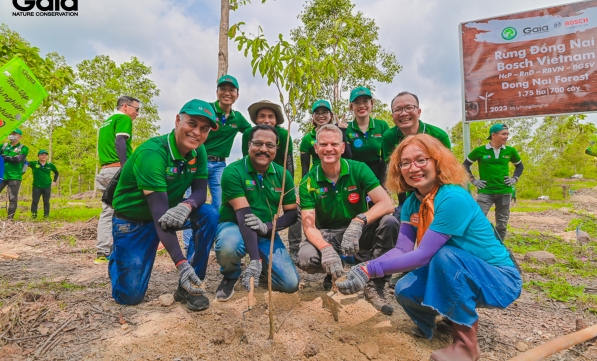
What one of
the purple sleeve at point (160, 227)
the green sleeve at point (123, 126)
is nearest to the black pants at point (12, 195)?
the green sleeve at point (123, 126)

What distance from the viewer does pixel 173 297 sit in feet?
8.68

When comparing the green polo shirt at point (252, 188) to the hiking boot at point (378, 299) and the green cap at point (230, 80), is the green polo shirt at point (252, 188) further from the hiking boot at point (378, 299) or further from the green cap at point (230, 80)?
the green cap at point (230, 80)

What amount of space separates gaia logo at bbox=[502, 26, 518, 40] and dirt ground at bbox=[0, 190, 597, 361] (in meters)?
4.13

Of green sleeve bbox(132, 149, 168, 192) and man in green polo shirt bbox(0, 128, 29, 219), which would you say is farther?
man in green polo shirt bbox(0, 128, 29, 219)

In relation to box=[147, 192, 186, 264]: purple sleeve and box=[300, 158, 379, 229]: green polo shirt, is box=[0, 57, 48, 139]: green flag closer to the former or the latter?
box=[147, 192, 186, 264]: purple sleeve

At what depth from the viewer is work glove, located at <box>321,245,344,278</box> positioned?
2.28m

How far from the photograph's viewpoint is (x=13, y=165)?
7.26 metres

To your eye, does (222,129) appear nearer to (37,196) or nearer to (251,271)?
(251,271)

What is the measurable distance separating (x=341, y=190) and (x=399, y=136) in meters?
0.98

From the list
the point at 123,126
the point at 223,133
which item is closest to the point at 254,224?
the point at 223,133

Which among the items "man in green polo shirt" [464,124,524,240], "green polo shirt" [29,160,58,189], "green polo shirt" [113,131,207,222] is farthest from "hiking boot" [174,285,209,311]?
"green polo shirt" [29,160,58,189]

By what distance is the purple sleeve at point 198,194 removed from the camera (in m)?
2.55

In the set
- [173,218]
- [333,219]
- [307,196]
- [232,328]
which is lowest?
[232,328]

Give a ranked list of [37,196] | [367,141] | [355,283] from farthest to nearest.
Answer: [37,196], [367,141], [355,283]
